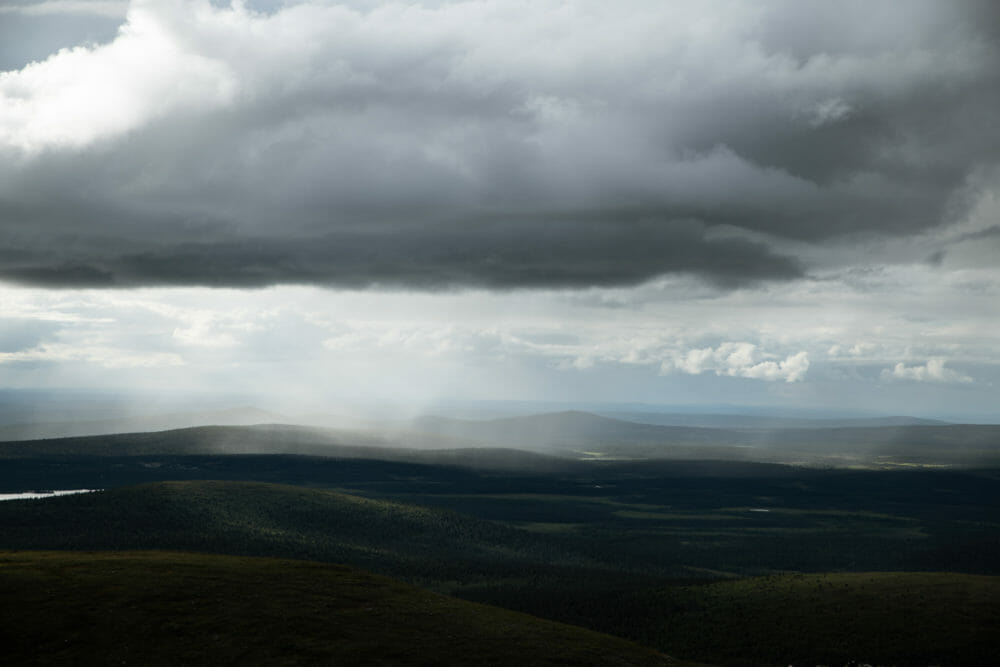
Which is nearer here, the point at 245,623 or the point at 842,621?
the point at 245,623

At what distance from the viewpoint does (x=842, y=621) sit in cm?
13412

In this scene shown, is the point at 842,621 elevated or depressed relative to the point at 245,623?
depressed

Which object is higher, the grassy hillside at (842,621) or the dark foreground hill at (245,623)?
the dark foreground hill at (245,623)

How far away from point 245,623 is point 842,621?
8734cm

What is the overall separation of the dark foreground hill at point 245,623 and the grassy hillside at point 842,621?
119 ft

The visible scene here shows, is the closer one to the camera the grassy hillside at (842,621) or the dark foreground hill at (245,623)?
the dark foreground hill at (245,623)

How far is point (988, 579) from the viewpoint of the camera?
506 feet

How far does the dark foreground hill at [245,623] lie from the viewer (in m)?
81.9

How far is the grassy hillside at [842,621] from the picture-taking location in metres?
123

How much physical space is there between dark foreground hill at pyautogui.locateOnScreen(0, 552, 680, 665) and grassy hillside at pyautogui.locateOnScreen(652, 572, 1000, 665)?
3635 cm

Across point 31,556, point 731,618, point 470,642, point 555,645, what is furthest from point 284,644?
point 731,618

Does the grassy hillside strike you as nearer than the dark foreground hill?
No

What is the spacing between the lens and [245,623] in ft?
296

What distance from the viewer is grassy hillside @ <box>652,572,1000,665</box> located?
12262 centimetres
